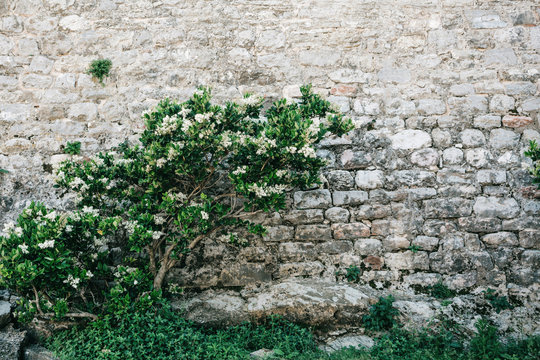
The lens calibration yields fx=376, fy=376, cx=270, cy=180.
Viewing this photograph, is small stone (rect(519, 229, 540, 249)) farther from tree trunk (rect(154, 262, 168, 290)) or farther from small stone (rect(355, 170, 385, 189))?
tree trunk (rect(154, 262, 168, 290))

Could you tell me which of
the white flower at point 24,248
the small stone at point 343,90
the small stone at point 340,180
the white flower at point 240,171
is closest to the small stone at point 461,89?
the small stone at point 343,90

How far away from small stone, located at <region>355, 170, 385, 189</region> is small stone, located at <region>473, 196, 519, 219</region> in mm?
999

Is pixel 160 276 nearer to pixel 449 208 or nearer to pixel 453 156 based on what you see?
pixel 449 208

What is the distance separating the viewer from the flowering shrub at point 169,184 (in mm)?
2930

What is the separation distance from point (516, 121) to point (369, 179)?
5.65 feet

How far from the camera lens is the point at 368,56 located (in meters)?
4.26

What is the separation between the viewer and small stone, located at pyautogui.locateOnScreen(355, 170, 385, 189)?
13.0ft

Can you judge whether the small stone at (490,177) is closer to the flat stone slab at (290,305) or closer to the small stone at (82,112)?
the flat stone slab at (290,305)

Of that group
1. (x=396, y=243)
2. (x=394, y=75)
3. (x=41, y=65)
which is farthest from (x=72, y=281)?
(x=394, y=75)

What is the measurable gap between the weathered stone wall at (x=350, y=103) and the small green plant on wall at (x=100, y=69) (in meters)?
0.09

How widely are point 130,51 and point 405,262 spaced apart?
3.76m

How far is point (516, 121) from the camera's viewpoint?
4.05 meters

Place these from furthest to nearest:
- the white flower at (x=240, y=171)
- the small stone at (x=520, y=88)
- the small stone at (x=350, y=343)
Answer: the small stone at (x=520, y=88) < the small stone at (x=350, y=343) < the white flower at (x=240, y=171)

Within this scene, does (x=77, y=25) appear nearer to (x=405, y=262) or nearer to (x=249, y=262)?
(x=249, y=262)
